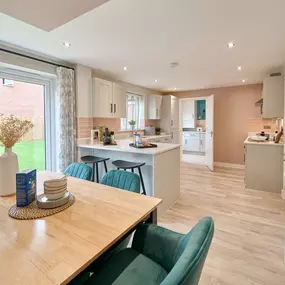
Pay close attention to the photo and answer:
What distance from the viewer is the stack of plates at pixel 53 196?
1.23 m

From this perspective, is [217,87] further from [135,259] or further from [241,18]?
[135,259]

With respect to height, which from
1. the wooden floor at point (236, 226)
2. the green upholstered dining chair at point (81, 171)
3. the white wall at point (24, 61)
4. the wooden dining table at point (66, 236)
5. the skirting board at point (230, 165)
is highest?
the white wall at point (24, 61)

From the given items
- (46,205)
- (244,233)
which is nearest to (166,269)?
(46,205)

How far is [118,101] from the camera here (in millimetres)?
4297

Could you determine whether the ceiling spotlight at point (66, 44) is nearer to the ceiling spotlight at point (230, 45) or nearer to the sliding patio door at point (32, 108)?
the sliding patio door at point (32, 108)

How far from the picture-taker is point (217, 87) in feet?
18.6

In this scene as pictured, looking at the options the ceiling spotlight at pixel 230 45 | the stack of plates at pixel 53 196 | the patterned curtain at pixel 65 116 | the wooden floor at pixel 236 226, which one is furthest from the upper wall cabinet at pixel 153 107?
the stack of plates at pixel 53 196

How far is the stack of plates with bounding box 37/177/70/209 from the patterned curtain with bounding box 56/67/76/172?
2.05 meters

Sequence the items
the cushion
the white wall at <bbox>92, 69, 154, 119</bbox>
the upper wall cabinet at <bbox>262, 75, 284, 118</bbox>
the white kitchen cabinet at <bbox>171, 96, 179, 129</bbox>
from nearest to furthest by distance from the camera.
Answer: the cushion
the upper wall cabinet at <bbox>262, 75, 284, 118</bbox>
the white wall at <bbox>92, 69, 154, 119</bbox>
the white kitchen cabinet at <bbox>171, 96, 179, 129</bbox>

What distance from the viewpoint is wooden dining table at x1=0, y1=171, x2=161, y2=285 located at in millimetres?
715

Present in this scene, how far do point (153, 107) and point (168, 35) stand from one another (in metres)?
3.51

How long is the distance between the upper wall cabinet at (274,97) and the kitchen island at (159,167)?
2209 millimetres

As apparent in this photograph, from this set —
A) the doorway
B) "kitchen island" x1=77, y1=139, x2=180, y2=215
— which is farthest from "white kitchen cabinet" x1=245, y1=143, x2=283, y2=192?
the doorway

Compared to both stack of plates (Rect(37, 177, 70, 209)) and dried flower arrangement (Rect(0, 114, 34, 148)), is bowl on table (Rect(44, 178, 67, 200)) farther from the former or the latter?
dried flower arrangement (Rect(0, 114, 34, 148))
